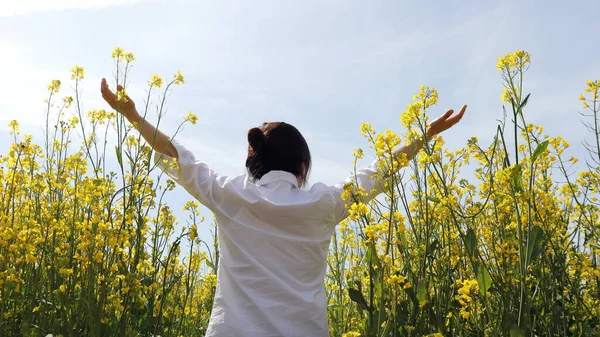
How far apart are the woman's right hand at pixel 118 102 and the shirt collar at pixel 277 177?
0.53m

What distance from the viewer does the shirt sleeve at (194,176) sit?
191 centimetres

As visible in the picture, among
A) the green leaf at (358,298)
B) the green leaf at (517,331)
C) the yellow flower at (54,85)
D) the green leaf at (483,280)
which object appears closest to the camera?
the green leaf at (517,331)

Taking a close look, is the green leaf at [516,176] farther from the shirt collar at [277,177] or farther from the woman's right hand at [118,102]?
the woman's right hand at [118,102]

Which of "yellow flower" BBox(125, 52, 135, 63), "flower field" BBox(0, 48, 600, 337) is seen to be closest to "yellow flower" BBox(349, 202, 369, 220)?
"flower field" BBox(0, 48, 600, 337)

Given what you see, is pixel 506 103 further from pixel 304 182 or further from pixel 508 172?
pixel 304 182

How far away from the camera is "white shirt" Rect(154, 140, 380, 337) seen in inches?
68.6

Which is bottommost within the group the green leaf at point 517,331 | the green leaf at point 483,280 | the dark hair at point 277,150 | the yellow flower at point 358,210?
the green leaf at point 517,331

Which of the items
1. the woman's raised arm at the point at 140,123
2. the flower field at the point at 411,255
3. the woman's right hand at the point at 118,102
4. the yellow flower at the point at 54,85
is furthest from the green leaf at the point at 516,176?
the yellow flower at the point at 54,85

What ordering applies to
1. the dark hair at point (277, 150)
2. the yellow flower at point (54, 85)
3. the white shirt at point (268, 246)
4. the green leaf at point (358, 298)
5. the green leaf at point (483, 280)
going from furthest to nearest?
the yellow flower at point (54, 85)
the dark hair at point (277, 150)
the white shirt at point (268, 246)
the green leaf at point (358, 298)
the green leaf at point (483, 280)

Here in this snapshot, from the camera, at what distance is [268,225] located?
1.85m

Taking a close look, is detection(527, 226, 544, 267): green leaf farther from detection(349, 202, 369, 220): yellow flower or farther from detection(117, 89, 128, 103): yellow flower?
detection(117, 89, 128, 103): yellow flower

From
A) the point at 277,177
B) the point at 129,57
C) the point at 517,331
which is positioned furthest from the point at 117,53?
the point at 517,331

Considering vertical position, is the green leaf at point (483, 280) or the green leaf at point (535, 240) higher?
the green leaf at point (535, 240)

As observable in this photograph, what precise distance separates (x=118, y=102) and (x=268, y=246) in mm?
742
